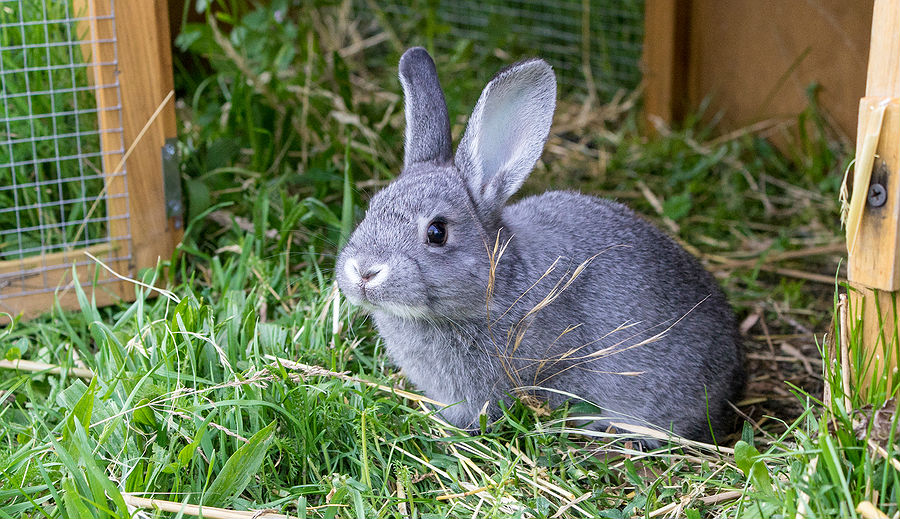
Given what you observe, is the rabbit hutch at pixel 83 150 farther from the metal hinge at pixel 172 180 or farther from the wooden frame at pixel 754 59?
the wooden frame at pixel 754 59

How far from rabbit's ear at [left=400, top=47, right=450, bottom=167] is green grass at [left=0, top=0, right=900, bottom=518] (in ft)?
1.74

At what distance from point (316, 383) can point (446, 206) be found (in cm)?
73

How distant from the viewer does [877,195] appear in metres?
2.42

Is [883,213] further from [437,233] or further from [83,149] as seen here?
[83,149]

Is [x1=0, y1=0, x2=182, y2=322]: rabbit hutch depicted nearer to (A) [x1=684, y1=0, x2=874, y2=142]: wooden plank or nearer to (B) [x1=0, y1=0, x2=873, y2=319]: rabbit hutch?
(B) [x1=0, y1=0, x2=873, y2=319]: rabbit hutch

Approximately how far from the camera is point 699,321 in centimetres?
342

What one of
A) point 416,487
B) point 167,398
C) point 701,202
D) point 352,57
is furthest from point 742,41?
point 167,398

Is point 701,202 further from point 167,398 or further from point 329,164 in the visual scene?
point 167,398

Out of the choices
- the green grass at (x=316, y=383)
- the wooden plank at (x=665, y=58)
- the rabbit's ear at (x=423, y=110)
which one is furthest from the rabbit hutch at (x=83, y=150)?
the wooden plank at (x=665, y=58)

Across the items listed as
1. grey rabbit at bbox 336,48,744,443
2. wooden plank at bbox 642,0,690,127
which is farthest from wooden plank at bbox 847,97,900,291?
wooden plank at bbox 642,0,690,127

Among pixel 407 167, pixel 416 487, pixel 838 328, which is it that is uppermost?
pixel 407 167

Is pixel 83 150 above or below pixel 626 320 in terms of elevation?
above

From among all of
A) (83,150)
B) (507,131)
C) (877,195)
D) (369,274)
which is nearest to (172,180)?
(83,150)

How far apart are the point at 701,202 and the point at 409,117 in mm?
2571
